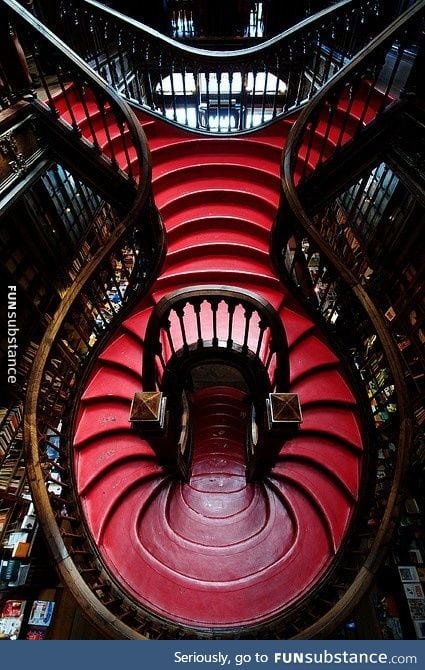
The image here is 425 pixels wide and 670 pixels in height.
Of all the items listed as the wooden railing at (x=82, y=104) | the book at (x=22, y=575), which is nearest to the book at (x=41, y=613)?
the book at (x=22, y=575)

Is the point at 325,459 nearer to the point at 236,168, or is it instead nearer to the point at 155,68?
the point at 236,168

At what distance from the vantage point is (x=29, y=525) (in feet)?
12.4

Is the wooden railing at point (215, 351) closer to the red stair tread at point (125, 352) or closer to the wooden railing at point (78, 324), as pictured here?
the red stair tread at point (125, 352)

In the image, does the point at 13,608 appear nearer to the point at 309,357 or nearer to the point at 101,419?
the point at 101,419

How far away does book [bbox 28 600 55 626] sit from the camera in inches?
134

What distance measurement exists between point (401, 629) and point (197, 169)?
16.5 feet

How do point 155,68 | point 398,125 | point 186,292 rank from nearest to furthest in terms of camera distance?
point 186,292
point 398,125
point 155,68

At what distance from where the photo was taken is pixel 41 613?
346 centimetres

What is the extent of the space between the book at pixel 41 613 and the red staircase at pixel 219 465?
159 centimetres

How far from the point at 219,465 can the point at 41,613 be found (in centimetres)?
218

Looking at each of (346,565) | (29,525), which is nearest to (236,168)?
(346,565)

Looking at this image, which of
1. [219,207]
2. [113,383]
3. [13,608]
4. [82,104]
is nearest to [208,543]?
[113,383]

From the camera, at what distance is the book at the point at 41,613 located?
3416mm

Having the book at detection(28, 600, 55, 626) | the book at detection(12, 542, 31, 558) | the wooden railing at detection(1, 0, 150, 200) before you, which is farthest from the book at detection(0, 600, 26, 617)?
the wooden railing at detection(1, 0, 150, 200)
